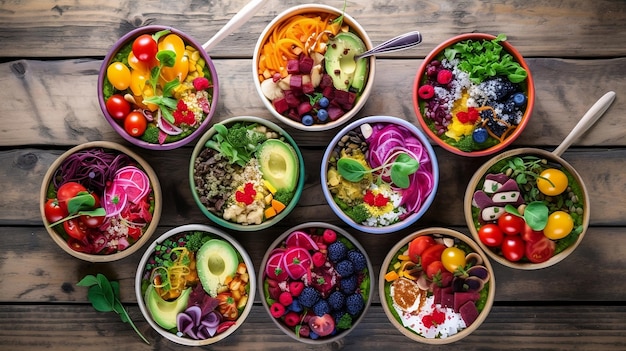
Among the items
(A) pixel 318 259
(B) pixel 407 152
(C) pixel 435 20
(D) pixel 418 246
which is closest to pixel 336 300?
(A) pixel 318 259

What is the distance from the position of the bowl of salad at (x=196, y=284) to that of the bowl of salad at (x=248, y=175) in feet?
0.38

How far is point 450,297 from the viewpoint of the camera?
221 cm

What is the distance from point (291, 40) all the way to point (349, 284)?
0.93m

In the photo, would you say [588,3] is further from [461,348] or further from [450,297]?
[461,348]

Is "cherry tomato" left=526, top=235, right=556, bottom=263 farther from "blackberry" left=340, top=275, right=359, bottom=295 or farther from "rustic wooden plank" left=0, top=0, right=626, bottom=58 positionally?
"rustic wooden plank" left=0, top=0, right=626, bottom=58

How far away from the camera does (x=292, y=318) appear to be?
2248mm

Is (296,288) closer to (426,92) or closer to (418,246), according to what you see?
(418,246)

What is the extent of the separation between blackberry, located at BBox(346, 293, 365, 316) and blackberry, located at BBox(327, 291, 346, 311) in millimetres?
22

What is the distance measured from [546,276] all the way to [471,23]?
1.06 m

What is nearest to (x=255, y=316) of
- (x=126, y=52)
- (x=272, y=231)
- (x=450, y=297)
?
(x=272, y=231)

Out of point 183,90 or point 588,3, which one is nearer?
point 183,90

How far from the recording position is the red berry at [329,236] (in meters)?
2.25

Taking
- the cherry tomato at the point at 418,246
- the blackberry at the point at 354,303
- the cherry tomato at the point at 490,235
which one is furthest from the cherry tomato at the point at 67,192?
the cherry tomato at the point at 490,235

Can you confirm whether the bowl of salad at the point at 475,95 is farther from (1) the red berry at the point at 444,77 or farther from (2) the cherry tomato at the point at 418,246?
(2) the cherry tomato at the point at 418,246
